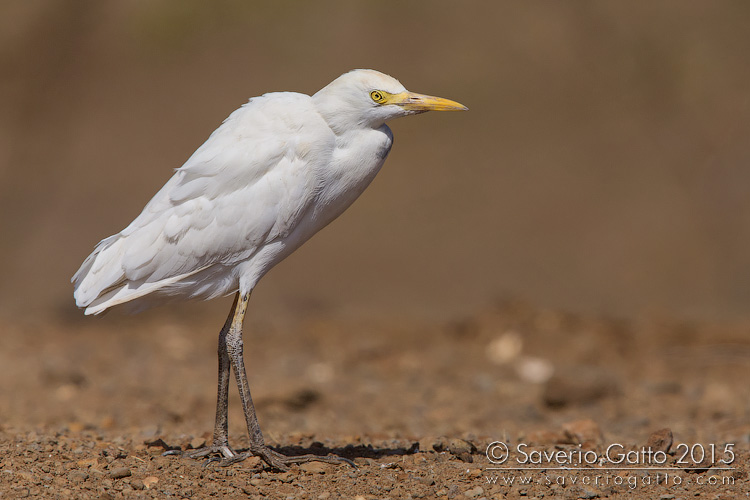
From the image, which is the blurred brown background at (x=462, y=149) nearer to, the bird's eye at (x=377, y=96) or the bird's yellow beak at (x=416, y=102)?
the bird's eye at (x=377, y=96)

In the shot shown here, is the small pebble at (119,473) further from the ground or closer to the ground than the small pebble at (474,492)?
closer to the ground

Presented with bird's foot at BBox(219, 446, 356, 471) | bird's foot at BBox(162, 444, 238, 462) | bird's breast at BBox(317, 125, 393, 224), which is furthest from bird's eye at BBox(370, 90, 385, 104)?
bird's foot at BBox(162, 444, 238, 462)

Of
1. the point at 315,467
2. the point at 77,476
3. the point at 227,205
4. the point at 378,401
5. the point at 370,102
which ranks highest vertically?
the point at 370,102

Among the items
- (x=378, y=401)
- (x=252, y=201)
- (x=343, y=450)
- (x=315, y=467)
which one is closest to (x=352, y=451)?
(x=343, y=450)

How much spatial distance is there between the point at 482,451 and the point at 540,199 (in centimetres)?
1520

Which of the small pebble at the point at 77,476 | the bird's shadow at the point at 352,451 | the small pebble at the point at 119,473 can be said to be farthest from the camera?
the bird's shadow at the point at 352,451

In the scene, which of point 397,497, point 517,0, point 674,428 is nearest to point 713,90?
point 517,0

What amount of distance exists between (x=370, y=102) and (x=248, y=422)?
243 cm

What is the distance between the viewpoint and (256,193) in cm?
655

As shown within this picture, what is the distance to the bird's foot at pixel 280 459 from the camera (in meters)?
6.40

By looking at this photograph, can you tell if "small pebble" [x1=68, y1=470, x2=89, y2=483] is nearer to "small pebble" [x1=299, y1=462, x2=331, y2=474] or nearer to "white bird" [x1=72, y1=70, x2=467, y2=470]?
"white bird" [x1=72, y1=70, x2=467, y2=470]

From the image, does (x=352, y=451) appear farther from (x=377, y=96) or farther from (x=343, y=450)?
(x=377, y=96)

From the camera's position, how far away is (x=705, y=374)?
1298 cm

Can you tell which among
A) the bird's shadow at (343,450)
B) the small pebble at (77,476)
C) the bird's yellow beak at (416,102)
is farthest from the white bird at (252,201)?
the small pebble at (77,476)
